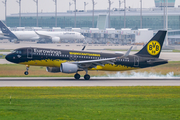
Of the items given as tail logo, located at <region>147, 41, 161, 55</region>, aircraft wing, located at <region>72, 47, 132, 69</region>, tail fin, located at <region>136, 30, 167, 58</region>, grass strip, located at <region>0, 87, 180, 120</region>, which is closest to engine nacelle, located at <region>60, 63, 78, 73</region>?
aircraft wing, located at <region>72, 47, 132, 69</region>

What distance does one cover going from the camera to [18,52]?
130 feet

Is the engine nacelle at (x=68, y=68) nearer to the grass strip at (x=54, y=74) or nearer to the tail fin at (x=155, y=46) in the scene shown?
the grass strip at (x=54, y=74)

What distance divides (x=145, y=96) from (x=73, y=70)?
534 inches

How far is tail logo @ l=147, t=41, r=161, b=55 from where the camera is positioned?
4275 cm

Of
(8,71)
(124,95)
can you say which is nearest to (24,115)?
(124,95)

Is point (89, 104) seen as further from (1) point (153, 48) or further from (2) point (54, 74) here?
(2) point (54, 74)

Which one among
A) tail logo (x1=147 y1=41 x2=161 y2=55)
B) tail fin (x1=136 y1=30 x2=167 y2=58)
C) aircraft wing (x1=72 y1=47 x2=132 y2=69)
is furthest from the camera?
tail logo (x1=147 y1=41 x2=161 y2=55)

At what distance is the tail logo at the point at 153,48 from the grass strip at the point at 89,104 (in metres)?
12.9

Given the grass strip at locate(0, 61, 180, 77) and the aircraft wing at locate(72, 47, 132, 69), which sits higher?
the aircraft wing at locate(72, 47, 132, 69)

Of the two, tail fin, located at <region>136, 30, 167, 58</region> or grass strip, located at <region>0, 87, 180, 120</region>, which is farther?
tail fin, located at <region>136, 30, 167, 58</region>

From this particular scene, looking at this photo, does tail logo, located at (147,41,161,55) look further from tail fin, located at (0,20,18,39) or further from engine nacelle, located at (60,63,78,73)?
tail fin, located at (0,20,18,39)

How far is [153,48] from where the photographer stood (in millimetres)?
42938

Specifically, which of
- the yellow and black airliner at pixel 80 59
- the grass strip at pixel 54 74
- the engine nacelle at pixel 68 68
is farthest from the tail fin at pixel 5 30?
the engine nacelle at pixel 68 68

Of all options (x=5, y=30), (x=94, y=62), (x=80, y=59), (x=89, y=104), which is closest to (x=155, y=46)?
(x=94, y=62)
